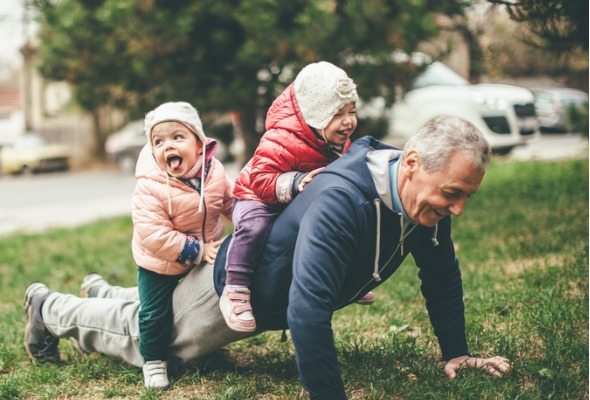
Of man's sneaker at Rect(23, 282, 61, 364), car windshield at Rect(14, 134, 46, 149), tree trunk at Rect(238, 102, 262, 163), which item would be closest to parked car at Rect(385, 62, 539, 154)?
tree trunk at Rect(238, 102, 262, 163)

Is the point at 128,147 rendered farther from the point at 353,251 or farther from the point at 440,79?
the point at 353,251

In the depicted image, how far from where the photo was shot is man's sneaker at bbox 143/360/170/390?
3516mm

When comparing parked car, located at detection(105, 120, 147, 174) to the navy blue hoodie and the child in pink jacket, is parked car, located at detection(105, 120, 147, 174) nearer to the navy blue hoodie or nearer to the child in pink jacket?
the child in pink jacket

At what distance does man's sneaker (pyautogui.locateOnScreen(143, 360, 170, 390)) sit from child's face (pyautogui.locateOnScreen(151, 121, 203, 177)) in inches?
33.7

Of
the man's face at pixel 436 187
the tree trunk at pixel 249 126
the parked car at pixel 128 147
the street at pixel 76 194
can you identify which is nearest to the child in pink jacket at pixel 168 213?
the man's face at pixel 436 187

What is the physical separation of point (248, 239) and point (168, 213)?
517 millimetres

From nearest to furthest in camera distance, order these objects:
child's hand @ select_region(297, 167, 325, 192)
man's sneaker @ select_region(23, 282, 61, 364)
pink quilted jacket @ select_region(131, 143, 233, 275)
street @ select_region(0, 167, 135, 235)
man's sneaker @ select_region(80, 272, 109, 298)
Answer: child's hand @ select_region(297, 167, 325, 192) → pink quilted jacket @ select_region(131, 143, 233, 275) → man's sneaker @ select_region(23, 282, 61, 364) → man's sneaker @ select_region(80, 272, 109, 298) → street @ select_region(0, 167, 135, 235)

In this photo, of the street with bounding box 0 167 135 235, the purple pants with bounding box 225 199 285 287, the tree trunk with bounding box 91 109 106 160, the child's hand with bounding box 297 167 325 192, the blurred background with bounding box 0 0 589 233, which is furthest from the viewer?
the tree trunk with bounding box 91 109 106 160

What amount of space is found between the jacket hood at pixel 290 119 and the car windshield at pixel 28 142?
82.4ft

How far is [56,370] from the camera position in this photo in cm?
394

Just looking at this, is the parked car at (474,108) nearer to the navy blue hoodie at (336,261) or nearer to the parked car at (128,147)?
the navy blue hoodie at (336,261)

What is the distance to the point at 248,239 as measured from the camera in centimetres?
310

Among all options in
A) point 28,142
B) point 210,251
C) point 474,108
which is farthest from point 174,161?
point 28,142

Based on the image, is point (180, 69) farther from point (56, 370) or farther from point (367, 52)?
point (56, 370)
